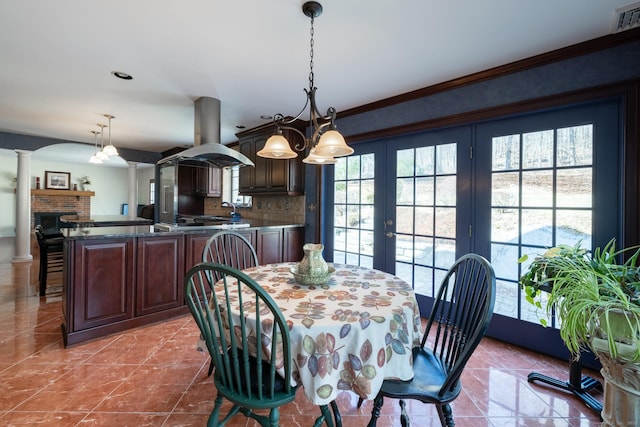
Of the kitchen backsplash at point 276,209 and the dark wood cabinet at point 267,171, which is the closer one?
the dark wood cabinet at point 267,171

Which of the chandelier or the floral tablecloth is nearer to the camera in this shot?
the floral tablecloth

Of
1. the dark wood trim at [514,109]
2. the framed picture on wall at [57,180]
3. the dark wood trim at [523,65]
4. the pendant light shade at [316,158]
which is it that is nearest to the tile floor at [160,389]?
the pendant light shade at [316,158]

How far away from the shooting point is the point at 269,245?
12.0 ft

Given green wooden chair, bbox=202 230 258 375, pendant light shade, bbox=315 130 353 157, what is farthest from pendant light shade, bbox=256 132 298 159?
green wooden chair, bbox=202 230 258 375

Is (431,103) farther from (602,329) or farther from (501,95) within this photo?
(602,329)

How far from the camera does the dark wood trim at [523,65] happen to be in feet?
6.51

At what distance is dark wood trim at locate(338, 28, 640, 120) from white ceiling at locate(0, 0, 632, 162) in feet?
0.19

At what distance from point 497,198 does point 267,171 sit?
299 cm

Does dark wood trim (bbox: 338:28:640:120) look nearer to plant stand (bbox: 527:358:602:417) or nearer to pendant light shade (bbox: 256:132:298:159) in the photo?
pendant light shade (bbox: 256:132:298:159)

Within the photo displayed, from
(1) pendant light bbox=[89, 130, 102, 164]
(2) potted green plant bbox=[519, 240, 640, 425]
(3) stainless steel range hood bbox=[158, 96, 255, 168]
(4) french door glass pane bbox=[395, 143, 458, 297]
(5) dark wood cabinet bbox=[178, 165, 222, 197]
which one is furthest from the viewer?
(5) dark wood cabinet bbox=[178, 165, 222, 197]

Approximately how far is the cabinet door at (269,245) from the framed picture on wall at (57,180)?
9014 millimetres

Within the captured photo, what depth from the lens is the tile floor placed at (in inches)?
63.0

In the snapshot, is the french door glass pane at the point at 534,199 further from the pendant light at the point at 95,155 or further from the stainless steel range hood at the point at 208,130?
the pendant light at the point at 95,155

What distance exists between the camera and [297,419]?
160 cm
